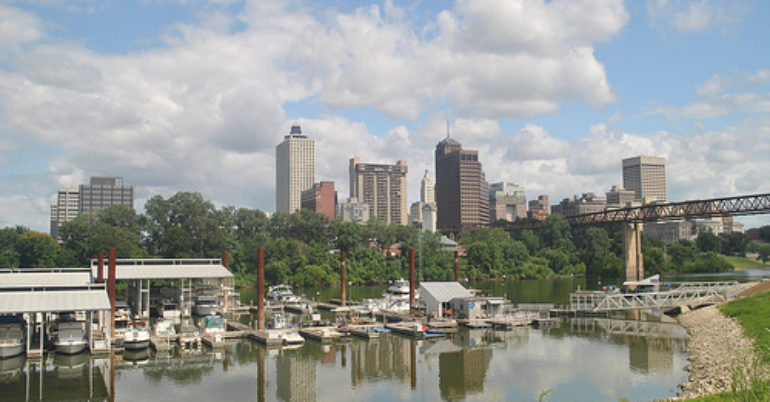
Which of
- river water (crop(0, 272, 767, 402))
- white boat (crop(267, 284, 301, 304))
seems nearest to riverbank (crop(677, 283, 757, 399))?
river water (crop(0, 272, 767, 402))

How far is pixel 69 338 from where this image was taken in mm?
43938

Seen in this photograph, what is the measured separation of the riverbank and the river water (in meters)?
1.16

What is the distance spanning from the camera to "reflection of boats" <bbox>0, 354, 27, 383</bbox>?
125 feet

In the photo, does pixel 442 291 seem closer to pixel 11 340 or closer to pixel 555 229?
pixel 11 340

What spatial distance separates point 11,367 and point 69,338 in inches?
162

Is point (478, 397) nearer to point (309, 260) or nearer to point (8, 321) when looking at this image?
point (8, 321)

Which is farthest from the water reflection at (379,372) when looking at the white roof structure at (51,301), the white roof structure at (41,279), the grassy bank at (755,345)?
the white roof structure at (41,279)

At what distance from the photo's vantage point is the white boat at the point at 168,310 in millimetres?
65250

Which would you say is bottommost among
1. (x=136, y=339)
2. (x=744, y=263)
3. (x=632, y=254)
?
(x=136, y=339)

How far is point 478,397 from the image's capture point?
112 feet

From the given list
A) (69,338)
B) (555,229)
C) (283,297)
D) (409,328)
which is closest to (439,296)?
(409,328)

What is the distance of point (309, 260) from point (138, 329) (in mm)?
77156

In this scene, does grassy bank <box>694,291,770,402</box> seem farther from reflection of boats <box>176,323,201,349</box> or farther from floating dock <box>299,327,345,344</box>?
reflection of boats <box>176,323,201,349</box>

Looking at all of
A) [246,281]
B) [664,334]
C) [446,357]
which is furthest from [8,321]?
[246,281]
